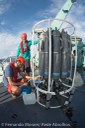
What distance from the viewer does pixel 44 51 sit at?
19.3ft

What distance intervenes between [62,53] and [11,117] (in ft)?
6.49

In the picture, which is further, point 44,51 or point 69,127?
point 44,51

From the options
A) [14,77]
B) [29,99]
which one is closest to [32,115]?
[29,99]

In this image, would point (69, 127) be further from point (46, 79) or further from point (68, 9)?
point (68, 9)

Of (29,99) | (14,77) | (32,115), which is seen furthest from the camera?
(14,77)

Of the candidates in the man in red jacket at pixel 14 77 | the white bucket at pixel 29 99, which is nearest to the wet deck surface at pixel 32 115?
the white bucket at pixel 29 99

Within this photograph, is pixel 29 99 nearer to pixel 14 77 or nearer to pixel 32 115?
pixel 32 115

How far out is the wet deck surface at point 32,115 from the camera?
5.56m

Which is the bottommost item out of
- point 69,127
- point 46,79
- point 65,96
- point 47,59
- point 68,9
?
point 69,127

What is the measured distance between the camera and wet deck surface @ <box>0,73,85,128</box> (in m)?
5.56

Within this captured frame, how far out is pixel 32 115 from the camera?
5.98 metres

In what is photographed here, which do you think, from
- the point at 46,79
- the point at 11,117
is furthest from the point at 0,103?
the point at 46,79

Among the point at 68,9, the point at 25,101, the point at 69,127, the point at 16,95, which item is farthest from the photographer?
the point at 68,9

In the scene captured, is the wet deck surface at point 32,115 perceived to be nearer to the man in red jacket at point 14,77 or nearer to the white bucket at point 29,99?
the white bucket at point 29,99
